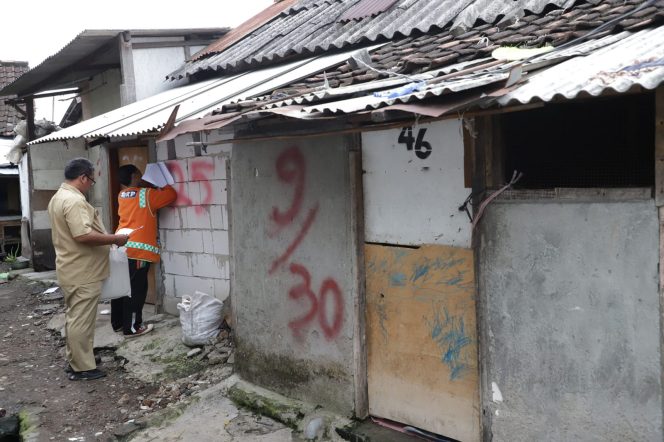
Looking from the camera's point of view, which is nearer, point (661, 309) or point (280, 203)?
point (661, 309)

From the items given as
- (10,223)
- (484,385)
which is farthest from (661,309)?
(10,223)

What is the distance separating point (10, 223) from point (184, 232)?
9868 millimetres

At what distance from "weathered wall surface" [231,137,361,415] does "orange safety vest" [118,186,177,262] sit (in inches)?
81.6

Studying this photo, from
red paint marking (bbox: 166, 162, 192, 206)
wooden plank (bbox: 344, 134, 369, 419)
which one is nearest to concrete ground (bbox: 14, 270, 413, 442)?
wooden plank (bbox: 344, 134, 369, 419)

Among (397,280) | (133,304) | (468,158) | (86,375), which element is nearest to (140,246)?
(133,304)

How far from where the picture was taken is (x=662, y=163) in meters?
3.05

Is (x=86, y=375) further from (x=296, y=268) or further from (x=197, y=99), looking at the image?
(x=197, y=99)

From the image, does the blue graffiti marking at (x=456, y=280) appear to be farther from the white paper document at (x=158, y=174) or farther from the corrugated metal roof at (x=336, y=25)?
the white paper document at (x=158, y=174)

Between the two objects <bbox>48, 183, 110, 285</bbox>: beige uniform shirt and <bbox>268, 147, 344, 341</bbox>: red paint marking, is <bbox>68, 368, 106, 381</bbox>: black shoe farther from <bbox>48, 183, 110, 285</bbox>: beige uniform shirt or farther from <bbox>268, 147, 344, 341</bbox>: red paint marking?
<bbox>268, 147, 344, 341</bbox>: red paint marking

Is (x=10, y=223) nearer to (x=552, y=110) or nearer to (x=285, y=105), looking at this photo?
(x=285, y=105)

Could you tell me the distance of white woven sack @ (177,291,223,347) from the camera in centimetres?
639

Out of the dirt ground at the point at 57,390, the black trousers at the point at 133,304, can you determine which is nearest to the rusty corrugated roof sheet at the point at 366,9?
the black trousers at the point at 133,304

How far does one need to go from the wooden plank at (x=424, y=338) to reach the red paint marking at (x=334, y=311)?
23 centimetres

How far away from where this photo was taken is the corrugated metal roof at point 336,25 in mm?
5113
